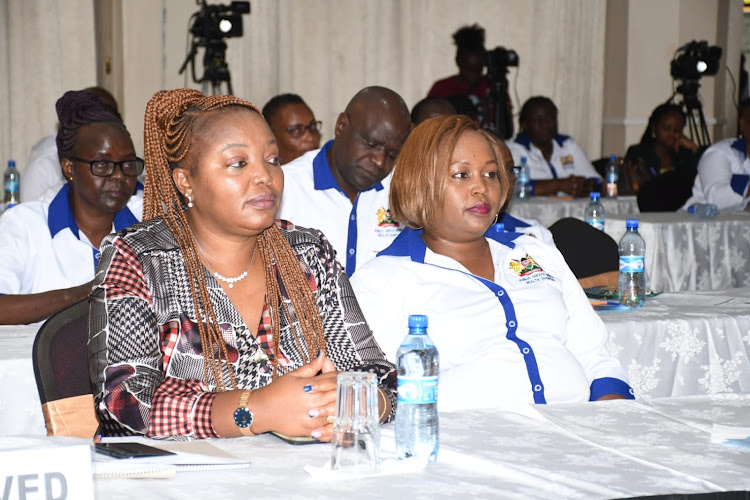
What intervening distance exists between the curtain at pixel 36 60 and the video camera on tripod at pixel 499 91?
305cm

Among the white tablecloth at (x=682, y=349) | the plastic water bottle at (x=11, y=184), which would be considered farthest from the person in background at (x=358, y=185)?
the plastic water bottle at (x=11, y=184)

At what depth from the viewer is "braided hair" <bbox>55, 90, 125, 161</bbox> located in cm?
302

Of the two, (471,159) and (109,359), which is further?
(471,159)

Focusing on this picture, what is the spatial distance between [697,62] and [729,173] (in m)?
2.71

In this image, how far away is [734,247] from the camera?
5.27m

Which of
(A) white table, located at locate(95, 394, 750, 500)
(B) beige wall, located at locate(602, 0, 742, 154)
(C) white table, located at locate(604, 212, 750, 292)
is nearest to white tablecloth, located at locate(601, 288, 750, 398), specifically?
(A) white table, located at locate(95, 394, 750, 500)

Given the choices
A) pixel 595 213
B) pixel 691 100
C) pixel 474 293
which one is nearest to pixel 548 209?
pixel 595 213

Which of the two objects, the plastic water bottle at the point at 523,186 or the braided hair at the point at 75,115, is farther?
the plastic water bottle at the point at 523,186

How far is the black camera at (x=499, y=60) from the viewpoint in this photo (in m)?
7.10

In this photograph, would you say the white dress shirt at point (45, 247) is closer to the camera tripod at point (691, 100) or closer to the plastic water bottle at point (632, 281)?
the plastic water bottle at point (632, 281)

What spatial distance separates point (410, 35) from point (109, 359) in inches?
279

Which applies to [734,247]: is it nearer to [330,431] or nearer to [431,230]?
[431,230]

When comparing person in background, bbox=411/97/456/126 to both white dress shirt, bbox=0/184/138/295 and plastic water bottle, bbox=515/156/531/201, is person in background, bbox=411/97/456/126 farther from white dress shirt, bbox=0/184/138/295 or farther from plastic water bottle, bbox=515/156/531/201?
white dress shirt, bbox=0/184/138/295

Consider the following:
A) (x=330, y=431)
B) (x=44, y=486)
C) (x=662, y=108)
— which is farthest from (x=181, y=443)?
(x=662, y=108)
